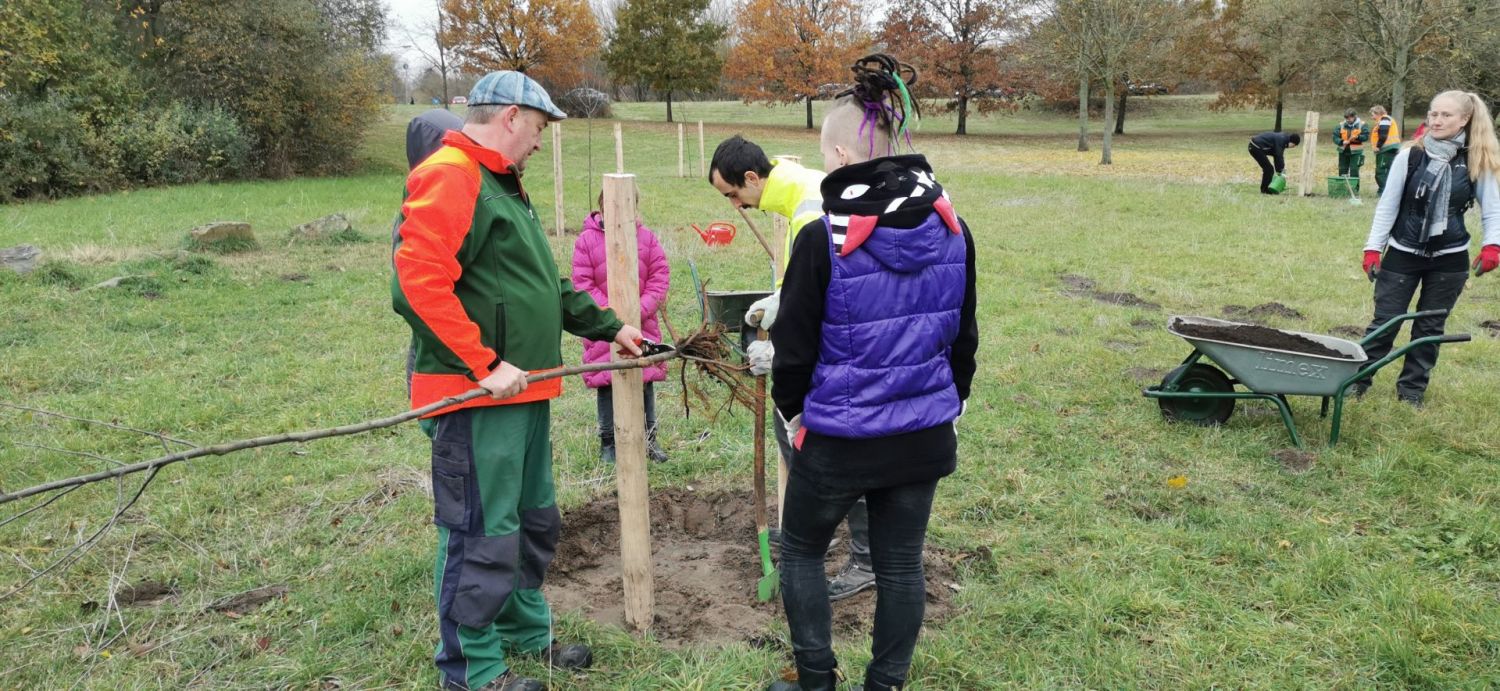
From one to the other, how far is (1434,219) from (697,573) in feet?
15.9

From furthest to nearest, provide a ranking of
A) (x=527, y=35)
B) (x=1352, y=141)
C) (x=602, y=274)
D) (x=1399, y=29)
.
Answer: (x=527, y=35), (x=1399, y=29), (x=1352, y=141), (x=602, y=274)

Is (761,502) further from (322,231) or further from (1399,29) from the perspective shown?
(1399,29)

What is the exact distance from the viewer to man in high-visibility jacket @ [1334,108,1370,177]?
1628 centimetres

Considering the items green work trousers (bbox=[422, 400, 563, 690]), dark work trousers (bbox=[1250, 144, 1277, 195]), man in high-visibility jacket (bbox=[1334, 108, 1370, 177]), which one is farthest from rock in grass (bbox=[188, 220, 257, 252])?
man in high-visibility jacket (bbox=[1334, 108, 1370, 177])

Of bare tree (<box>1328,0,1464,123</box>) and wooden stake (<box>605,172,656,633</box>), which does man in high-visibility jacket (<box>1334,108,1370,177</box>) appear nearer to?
bare tree (<box>1328,0,1464,123</box>)

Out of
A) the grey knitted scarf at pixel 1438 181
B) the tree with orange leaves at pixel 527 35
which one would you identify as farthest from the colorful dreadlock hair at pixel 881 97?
the tree with orange leaves at pixel 527 35

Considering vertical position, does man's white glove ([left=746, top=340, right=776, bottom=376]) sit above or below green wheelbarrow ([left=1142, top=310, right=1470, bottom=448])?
above

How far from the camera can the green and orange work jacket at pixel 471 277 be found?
257cm

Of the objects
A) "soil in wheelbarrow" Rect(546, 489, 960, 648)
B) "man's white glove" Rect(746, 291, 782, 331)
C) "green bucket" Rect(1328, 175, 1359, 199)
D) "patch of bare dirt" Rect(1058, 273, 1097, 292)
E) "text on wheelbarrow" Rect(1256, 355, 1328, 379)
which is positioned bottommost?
"soil in wheelbarrow" Rect(546, 489, 960, 648)

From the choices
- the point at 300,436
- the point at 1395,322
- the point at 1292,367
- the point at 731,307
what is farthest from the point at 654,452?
the point at 1395,322

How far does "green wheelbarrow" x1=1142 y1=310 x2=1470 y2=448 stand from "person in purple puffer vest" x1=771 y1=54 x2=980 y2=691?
10.2 feet

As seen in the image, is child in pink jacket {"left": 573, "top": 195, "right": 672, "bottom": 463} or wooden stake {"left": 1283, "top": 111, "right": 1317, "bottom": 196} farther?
wooden stake {"left": 1283, "top": 111, "right": 1317, "bottom": 196}

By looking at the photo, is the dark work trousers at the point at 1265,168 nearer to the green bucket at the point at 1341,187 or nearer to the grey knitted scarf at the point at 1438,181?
the green bucket at the point at 1341,187

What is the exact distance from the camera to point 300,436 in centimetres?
238
